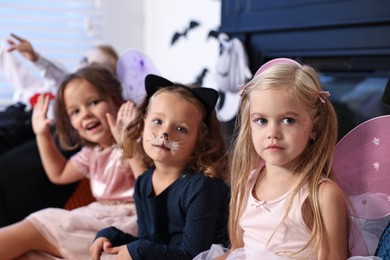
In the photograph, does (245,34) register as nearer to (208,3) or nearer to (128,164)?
(208,3)

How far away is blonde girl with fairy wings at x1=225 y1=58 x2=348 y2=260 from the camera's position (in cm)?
96

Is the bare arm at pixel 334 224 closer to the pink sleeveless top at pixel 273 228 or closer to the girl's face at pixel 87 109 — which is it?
the pink sleeveless top at pixel 273 228

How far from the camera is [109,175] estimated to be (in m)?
1.61

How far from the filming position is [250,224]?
1084 mm

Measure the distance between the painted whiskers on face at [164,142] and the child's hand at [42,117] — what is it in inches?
25.5

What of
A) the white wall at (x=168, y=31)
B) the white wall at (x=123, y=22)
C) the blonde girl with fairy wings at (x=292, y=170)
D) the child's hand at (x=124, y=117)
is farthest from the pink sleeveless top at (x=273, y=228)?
the white wall at (x=123, y=22)

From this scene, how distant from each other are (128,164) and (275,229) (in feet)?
2.18

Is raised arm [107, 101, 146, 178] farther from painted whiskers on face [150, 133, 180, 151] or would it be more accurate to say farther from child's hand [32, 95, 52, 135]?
child's hand [32, 95, 52, 135]

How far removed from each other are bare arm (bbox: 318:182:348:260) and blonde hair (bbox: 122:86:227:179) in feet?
1.18

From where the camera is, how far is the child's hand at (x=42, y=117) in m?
1.70

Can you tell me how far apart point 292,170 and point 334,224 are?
0.15 metres

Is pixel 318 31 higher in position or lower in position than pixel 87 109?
higher

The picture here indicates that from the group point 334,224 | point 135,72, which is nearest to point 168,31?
point 135,72

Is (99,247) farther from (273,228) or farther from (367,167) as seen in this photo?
(367,167)
